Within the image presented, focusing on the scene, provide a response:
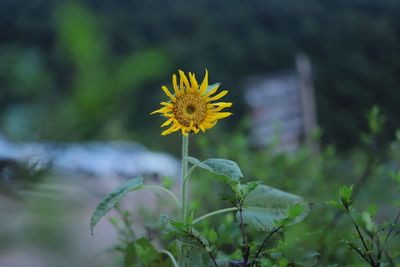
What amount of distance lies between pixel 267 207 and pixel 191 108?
0.18m

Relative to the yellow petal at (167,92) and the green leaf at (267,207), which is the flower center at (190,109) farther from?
the green leaf at (267,207)

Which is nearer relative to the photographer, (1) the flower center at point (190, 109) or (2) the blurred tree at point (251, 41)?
(1) the flower center at point (190, 109)

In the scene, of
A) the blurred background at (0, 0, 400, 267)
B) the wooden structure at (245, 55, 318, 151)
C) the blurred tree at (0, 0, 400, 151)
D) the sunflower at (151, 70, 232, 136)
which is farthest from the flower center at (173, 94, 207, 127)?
the blurred tree at (0, 0, 400, 151)

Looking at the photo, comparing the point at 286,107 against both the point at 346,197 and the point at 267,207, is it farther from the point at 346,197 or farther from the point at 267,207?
the point at 346,197

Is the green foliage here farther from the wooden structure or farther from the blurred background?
the wooden structure

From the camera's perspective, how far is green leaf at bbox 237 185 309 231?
0.81m

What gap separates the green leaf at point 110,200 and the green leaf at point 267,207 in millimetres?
144

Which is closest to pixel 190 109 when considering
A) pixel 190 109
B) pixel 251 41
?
pixel 190 109

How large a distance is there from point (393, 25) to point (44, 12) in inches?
139

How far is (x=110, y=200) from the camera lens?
2.59 feet

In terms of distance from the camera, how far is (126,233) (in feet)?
3.82

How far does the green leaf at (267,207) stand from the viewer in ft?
2.65

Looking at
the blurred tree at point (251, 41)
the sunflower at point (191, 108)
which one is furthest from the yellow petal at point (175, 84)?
A: the blurred tree at point (251, 41)

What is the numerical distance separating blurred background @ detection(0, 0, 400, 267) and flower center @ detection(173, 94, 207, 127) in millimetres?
338
